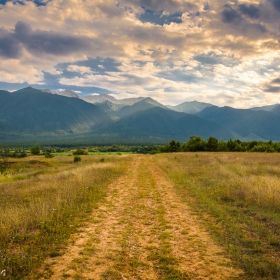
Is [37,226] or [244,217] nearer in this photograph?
[37,226]

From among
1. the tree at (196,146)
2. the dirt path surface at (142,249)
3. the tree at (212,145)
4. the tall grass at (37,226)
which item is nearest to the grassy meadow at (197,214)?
the tall grass at (37,226)

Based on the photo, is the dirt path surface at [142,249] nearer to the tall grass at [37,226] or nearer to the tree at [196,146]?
the tall grass at [37,226]

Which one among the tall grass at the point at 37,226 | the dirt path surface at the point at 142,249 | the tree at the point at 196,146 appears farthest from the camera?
the tree at the point at 196,146

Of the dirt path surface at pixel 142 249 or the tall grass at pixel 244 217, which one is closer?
the dirt path surface at pixel 142 249

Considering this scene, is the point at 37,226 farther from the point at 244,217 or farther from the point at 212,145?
the point at 212,145

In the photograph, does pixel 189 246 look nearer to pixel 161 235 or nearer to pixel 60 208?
pixel 161 235

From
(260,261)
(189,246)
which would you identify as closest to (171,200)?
(189,246)

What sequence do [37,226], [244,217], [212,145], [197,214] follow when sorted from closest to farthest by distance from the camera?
[37,226], [244,217], [197,214], [212,145]

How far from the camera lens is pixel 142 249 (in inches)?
300

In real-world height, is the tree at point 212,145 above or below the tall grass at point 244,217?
above

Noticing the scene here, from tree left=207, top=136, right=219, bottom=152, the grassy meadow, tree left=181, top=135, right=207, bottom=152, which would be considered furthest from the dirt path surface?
tree left=207, top=136, right=219, bottom=152

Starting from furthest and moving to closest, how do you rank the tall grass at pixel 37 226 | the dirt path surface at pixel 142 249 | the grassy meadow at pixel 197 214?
1. the grassy meadow at pixel 197 214
2. the tall grass at pixel 37 226
3. the dirt path surface at pixel 142 249

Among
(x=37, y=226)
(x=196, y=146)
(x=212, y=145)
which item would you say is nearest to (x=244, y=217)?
(x=37, y=226)

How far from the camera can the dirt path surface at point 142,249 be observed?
6.29m
